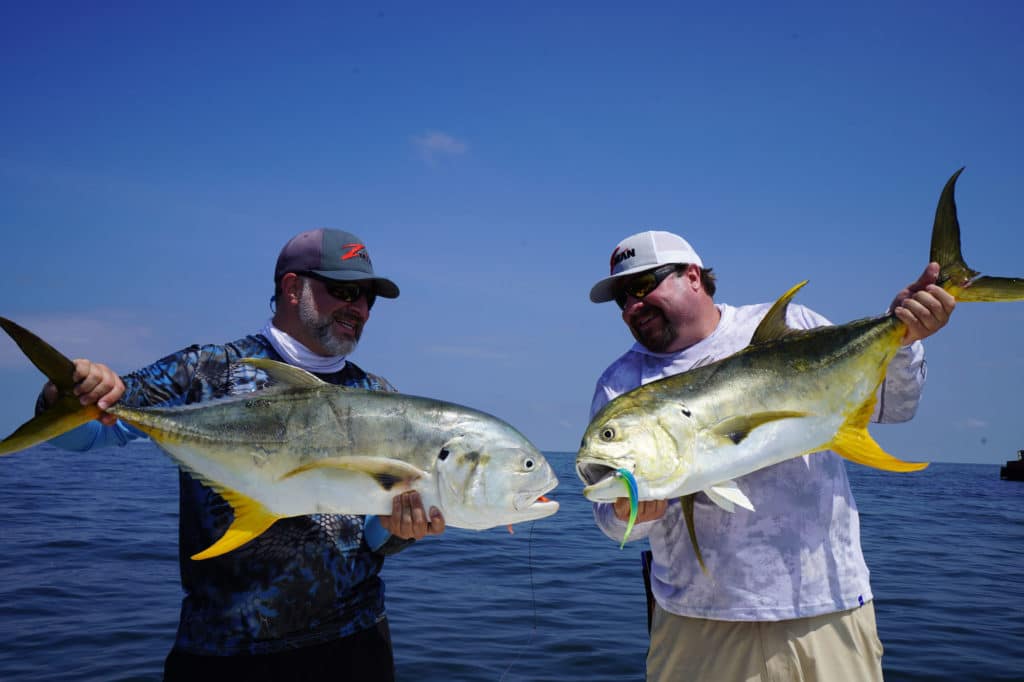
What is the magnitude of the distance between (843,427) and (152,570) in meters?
10.2

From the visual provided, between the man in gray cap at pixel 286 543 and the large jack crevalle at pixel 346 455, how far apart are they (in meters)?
0.11

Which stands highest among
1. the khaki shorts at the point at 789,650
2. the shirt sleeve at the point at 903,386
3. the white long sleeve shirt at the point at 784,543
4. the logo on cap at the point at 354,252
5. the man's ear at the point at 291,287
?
the logo on cap at the point at 354,252

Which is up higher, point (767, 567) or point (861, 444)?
point (861, 444)

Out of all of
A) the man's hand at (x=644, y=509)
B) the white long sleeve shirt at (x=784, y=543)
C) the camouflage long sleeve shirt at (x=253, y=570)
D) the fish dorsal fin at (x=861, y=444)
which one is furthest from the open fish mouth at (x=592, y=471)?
the camouflage long sleeve shirt at (x=253, y=570)

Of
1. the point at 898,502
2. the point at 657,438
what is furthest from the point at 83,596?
the point at 898,502

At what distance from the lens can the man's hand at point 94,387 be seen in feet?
8.43

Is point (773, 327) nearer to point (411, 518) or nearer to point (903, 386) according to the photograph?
point (903, 386)

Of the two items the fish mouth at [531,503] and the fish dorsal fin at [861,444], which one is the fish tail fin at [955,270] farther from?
the fish mouth at [531,503]

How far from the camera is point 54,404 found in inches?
100

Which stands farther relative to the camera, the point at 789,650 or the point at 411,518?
the point at 789,650

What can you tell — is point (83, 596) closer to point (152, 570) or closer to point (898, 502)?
point (152, 570)

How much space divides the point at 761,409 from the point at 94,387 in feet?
7.70

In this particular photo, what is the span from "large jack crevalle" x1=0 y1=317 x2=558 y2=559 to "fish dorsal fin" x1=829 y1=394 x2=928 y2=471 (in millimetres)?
1041

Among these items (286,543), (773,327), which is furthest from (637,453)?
(286,543)
